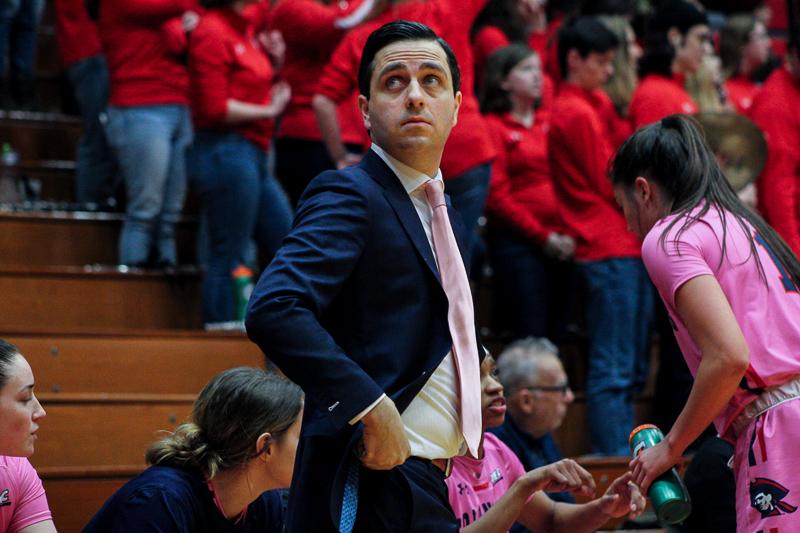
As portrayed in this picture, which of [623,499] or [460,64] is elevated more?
[460,64]

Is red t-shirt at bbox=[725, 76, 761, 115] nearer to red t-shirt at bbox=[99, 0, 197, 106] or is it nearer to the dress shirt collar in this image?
red t-shirt at bbox=[99, 0, 197, 106]

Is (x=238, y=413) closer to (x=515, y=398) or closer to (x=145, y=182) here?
(x=515, y=398)

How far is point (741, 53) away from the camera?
251 inches

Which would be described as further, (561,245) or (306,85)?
(306,85)

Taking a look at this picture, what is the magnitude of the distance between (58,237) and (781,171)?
3.13 m

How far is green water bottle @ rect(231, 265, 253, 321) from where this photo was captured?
4.52 meters

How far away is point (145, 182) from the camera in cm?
469

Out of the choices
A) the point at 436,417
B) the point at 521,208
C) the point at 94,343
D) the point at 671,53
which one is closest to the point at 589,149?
the point at 521,208

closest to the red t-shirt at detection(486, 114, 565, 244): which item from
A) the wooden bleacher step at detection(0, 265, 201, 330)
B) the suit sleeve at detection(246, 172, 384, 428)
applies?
the wooden bleacher step at detection(0, 265, 201, 330)

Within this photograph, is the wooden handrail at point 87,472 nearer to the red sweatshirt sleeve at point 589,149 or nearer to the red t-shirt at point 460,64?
the red t-shirt at point 460,64

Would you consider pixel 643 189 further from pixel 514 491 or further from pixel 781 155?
pixel 781 155

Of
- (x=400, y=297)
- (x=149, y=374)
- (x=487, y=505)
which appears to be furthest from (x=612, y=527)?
(x=400, y=297)

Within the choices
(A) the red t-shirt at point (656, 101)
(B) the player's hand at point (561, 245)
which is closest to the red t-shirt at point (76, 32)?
(B) the player's hand at point (561, 245)

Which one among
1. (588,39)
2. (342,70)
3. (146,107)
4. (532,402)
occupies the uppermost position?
(588,39)
